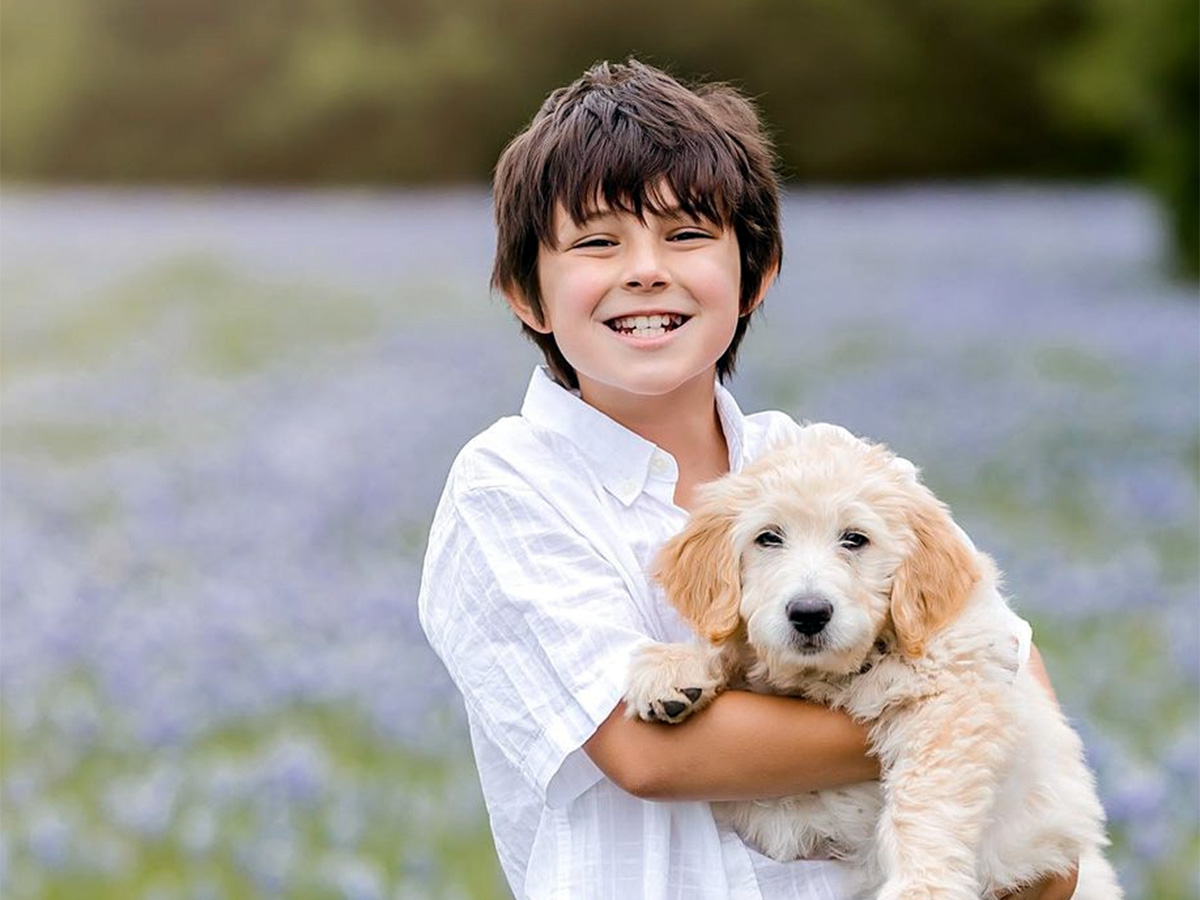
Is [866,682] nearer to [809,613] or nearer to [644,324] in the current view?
[809,613]

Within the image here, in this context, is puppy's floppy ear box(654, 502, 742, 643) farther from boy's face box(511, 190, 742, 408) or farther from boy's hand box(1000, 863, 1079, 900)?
boy's hand box(1000, 863, 1079, 900)

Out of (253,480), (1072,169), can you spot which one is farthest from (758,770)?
(1072,169)

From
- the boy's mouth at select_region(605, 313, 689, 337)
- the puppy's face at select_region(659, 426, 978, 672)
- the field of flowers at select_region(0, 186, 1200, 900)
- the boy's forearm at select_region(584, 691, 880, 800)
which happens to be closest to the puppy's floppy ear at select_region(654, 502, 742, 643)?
the puppy's face at select_region(659, 426, 978, 672)

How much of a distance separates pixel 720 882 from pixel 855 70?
89.4 feet

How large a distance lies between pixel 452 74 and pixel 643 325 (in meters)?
26.5

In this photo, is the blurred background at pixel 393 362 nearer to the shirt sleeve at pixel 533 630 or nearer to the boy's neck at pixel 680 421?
the boy's neck at pixel 680 421

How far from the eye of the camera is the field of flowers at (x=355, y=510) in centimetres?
596

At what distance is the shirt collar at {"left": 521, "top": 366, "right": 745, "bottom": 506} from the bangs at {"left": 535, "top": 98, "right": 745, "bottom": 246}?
0.28m

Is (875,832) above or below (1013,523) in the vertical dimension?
above

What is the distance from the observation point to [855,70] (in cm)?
2914

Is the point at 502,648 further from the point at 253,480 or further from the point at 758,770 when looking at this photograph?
the point at 253,480

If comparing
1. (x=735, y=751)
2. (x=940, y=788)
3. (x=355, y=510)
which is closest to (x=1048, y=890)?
(x=940, y=788)

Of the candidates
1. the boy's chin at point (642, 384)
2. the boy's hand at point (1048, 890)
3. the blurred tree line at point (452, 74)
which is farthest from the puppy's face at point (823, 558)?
the blurred tree line at point (452, 74)

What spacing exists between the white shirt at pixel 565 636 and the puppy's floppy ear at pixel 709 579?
93 mm
